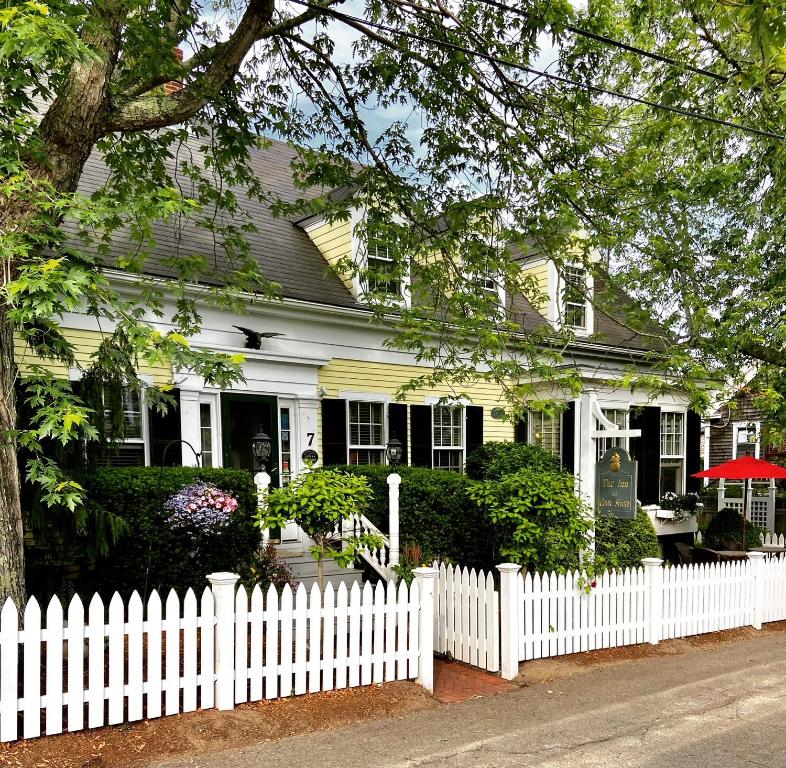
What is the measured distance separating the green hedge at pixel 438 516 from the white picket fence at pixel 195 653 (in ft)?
11.1

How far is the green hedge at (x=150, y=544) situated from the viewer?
24.5 feet

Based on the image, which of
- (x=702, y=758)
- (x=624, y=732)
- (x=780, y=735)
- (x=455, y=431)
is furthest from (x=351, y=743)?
(x=455, y=431)

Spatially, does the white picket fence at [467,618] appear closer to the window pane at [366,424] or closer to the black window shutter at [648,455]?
the window pane at [366,424]

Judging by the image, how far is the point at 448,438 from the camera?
517 inches

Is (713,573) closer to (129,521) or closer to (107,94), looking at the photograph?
(129,521)

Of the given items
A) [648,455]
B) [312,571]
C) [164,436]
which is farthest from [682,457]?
[164,436]

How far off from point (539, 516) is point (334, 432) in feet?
13.6

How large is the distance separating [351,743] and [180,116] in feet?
18.8

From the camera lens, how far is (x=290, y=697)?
563cm

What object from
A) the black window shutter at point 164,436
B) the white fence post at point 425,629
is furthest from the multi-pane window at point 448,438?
the white fence post at point 425,629

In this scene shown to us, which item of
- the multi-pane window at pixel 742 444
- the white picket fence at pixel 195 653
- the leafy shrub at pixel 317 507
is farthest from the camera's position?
the multi-pane window at pixel 742 444

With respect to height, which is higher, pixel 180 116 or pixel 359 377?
pixel 180 116

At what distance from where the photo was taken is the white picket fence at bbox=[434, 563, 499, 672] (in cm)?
674

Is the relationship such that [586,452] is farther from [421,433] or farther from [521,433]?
[521,433]
